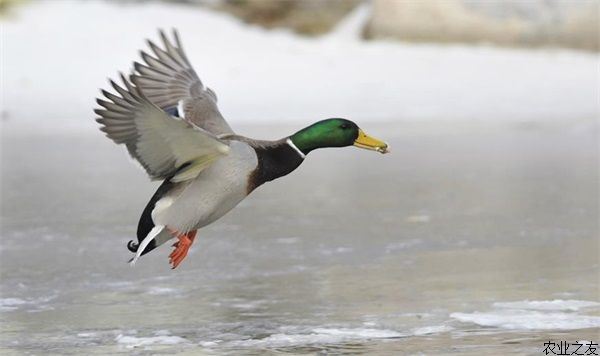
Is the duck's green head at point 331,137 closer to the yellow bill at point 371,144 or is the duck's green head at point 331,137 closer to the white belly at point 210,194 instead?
the yellow bill at point 371,144

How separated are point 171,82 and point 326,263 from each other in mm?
1098

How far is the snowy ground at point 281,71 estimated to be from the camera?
13523 millimetres

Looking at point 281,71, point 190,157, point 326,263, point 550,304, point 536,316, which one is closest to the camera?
point 536,316

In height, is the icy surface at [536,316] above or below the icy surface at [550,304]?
below

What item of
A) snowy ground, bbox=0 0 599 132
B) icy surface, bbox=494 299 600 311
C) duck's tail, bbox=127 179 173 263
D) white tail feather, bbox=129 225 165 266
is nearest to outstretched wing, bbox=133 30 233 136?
duck's tail, bbox=127 179 173 263

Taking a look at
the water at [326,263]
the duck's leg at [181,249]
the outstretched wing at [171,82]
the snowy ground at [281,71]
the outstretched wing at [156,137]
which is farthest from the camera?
the snowy ground at [281,71]

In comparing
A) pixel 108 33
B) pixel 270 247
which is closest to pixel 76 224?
pixel 270 247

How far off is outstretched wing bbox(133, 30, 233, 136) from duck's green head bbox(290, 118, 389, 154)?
0.80 metres

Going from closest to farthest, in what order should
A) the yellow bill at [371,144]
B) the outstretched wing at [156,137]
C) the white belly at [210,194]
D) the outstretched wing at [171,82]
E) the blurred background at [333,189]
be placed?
1. the blurred background at [333,189]
2. the outstretched wing at [156,137]
3. the white belly at [210,194]
4. the yellow bill at [371,144]
5. the outstretched wing at [171,82]

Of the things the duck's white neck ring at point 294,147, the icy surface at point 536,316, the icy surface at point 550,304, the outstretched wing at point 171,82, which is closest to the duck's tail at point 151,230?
the duck's white neck ring at point 294,147

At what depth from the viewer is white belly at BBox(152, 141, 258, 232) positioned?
5.70 meters

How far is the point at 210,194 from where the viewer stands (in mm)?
5738

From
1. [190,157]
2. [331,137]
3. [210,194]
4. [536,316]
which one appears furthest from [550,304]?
[190,157]

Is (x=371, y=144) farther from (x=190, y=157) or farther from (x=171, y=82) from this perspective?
(x=171, y=82)
